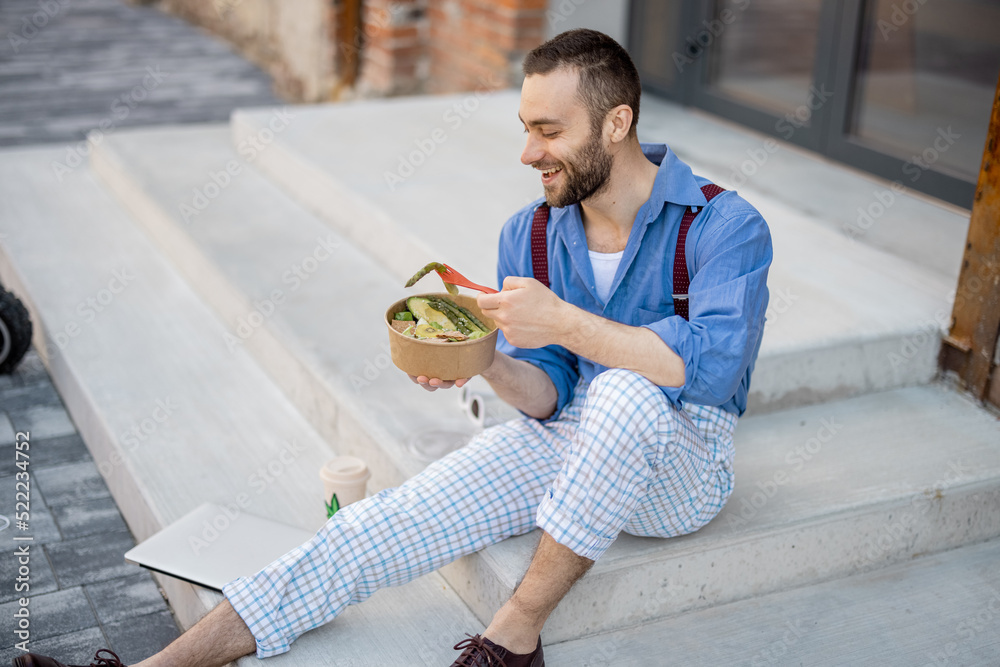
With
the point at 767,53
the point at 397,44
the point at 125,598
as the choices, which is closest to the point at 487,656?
the point at 125,598

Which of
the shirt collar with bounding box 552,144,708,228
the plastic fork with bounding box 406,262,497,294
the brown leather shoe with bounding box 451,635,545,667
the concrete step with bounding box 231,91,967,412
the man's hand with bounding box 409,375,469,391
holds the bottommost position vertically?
the brown leather shoe with bounding box 451,635,545,667

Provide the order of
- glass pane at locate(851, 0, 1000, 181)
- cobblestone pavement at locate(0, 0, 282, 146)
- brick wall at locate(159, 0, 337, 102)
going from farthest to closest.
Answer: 1. brick wall at locate(159, 0, 337, 102)
2. cobblestone pavement at locate(0, 0, 282, 146)
3. glass pane at locate(851, 0, 1000, 181)

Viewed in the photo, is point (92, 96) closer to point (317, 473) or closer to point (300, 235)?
point (300, 235)

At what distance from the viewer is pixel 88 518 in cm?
278

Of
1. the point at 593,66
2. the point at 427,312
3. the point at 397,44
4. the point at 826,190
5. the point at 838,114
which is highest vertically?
the point at 593,66

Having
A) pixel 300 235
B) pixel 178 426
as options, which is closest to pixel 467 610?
pixel 178 426

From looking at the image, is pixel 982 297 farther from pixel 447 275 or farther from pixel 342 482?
pixel 342 482

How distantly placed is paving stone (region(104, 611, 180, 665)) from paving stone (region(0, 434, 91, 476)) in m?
0.82

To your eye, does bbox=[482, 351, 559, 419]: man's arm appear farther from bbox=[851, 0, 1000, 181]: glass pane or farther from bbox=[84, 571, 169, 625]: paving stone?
bbox=[851, 0, 1000, 181]: glass pane

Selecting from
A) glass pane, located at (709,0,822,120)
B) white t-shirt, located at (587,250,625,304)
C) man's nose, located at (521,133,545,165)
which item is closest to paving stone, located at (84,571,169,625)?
white t-shirt, located at (587,250,625,304)

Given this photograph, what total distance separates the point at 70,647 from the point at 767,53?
153 inches

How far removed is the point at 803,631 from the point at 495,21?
4053mm

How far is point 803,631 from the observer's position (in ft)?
7.26

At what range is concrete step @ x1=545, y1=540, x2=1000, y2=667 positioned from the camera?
2.13m
